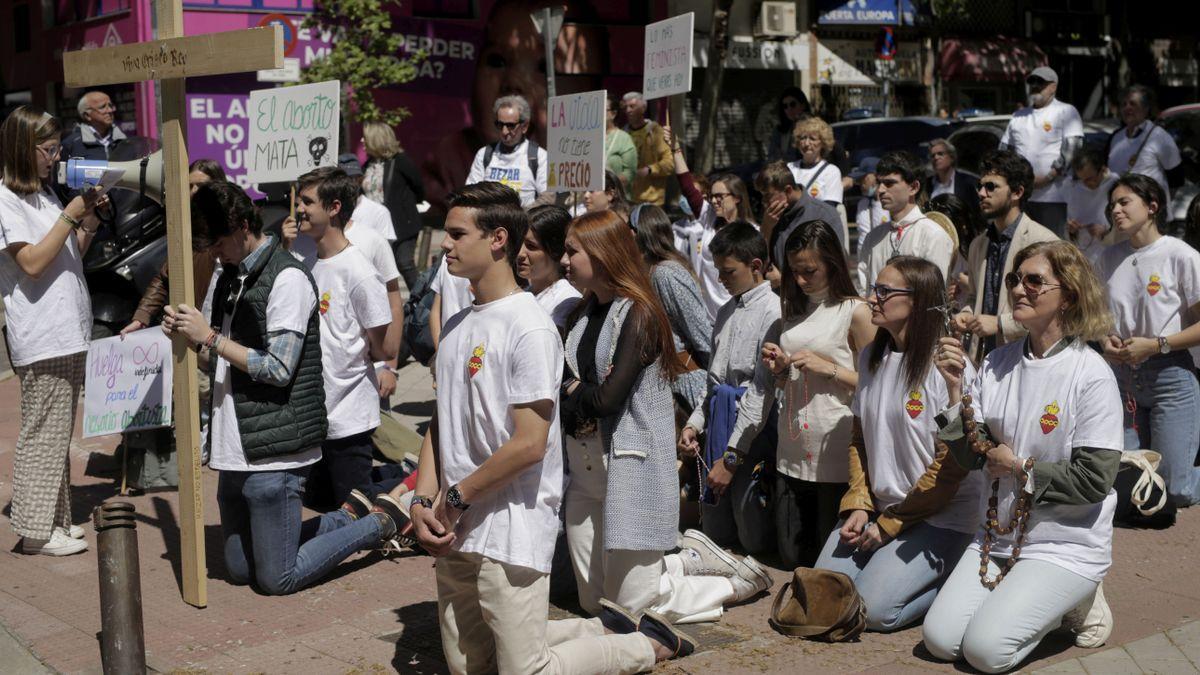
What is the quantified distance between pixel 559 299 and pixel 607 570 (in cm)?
138

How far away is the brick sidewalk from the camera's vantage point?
17.1 feet

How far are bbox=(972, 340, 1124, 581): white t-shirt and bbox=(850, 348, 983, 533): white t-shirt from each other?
0.35m

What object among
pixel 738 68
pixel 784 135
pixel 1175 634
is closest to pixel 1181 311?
pixel 1175 634

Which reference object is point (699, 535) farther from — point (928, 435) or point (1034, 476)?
point (1034, 476)

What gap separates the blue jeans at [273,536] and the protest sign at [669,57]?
4.45m

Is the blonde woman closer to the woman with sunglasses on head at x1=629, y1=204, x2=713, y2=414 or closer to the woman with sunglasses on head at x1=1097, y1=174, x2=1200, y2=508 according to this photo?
the woman with sunglasses on head at x1=629, y1=204, x2=713, y2=414

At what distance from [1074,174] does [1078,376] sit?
21.8 feet

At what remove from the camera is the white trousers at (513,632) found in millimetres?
4469

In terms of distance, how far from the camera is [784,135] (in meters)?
13.9

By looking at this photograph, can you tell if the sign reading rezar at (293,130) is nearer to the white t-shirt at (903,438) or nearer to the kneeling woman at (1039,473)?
the white t-shirt at (903,438)

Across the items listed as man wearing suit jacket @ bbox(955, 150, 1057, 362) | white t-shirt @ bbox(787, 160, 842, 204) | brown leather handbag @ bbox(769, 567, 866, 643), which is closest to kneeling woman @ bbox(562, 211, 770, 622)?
brown leather handbag @ bbox(769, 567, 866, 643)

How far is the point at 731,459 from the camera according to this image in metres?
6.27

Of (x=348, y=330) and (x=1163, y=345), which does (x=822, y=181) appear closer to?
(x=1163, y=345)

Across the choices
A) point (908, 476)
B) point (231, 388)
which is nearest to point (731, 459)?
point (908, 476)
